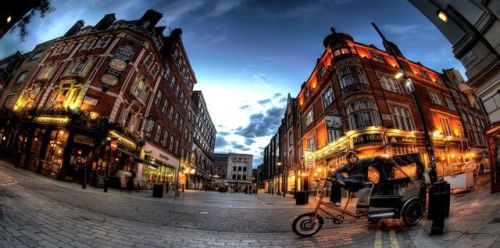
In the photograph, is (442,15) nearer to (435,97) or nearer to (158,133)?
(435,97)

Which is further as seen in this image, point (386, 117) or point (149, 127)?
point (149, 127)

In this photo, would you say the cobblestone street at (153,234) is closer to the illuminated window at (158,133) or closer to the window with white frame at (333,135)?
the window with white frame at (333,135)

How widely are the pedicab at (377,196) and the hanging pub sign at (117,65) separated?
20.2 metres

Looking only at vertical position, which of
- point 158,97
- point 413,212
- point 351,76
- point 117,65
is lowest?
point 413,212

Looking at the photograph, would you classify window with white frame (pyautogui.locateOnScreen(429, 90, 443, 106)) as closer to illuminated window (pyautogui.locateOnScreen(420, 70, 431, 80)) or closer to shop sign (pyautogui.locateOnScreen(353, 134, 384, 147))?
illuminated window (pyautogui.locateOnScreen(420, 70, 431, 80))

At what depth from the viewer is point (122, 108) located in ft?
61.0

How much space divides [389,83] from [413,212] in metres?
20.7

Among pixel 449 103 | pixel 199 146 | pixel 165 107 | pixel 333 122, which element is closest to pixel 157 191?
pixel 333 122

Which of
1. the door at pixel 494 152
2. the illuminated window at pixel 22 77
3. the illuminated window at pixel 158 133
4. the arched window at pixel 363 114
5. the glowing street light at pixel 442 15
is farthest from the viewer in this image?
the illuminated window at pixel 158 133

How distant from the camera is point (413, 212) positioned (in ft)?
16.8

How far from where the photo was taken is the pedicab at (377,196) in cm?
485

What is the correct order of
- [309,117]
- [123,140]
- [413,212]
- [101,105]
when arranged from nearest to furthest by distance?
[413,212]
[101,105]
[123,140]
[309,117]

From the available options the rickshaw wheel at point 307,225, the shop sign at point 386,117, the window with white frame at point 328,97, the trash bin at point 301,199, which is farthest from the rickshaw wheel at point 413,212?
the window with white frame at point 328,97

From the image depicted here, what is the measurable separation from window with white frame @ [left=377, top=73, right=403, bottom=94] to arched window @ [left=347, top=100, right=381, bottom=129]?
14.1 ft
